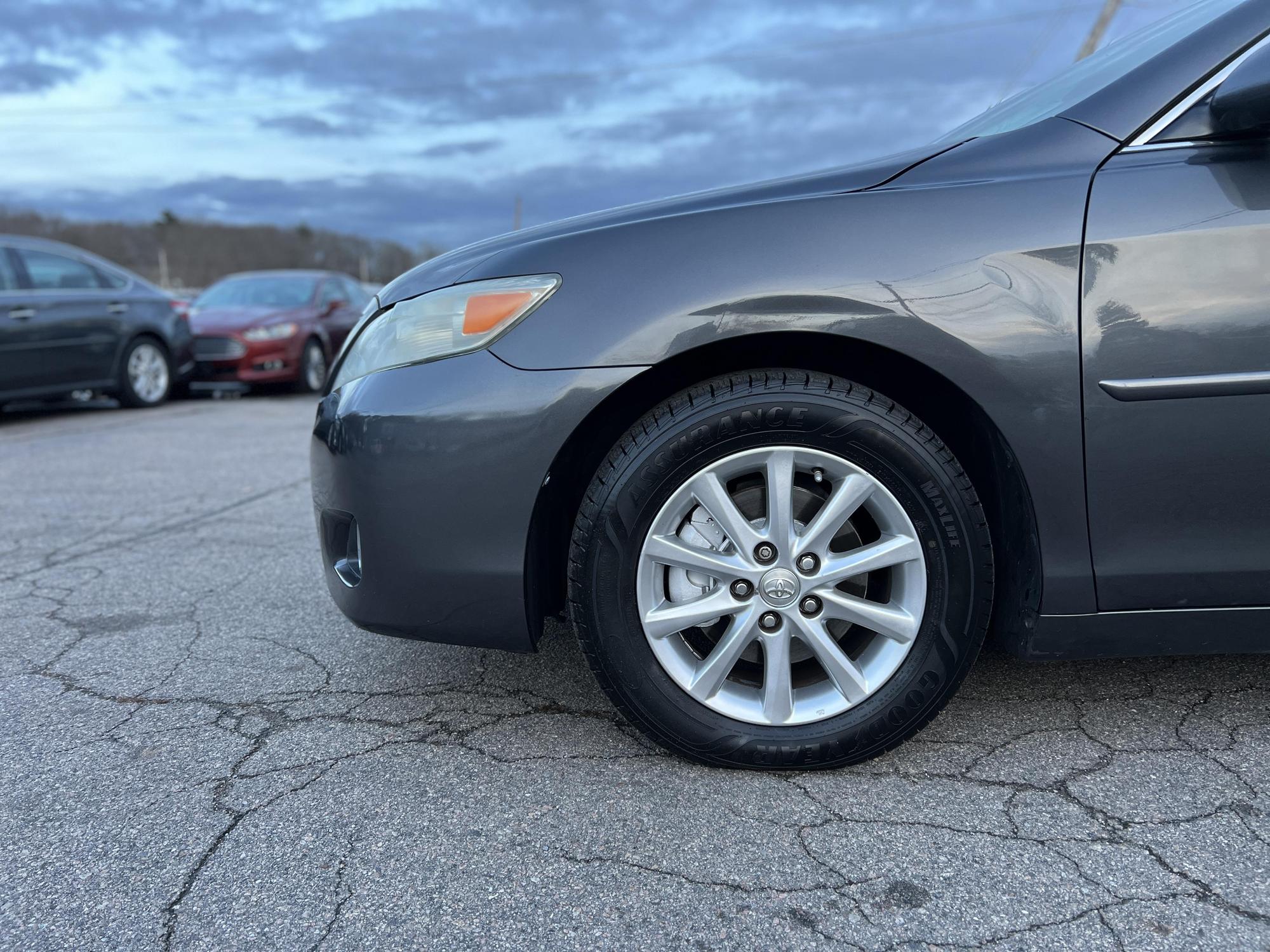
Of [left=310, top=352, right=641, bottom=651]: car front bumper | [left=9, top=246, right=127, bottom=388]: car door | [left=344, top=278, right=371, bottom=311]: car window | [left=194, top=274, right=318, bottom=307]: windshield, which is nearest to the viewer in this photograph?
[left=310, top=352, right=641, bottom=651]: car front bumper

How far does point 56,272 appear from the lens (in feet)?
27.0

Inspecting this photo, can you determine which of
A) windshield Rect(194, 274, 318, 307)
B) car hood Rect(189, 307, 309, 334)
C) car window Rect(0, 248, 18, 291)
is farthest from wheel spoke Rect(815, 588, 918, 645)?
windshield Rect(194, 274, 318, 307)

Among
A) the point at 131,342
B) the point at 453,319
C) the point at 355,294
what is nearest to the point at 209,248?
the point at 355,294

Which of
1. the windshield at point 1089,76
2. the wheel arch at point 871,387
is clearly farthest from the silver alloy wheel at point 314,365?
the windshield at point 1089,76

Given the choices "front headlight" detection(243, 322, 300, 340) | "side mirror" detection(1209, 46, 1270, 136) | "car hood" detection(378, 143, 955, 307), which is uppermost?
"front headlight" detection(243, 322, 300, 340)

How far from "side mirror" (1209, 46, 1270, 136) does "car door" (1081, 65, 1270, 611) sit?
0.05 metres

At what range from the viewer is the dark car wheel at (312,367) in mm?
10891

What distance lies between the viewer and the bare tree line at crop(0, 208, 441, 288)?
157 ft

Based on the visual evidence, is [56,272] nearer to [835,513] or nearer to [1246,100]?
[835,513]

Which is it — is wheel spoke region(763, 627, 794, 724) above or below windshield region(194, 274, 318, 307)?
below

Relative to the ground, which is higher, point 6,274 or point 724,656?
point 6,274

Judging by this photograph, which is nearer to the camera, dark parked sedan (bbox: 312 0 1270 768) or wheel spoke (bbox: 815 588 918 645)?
dark parked sedan (bbox: 312 0 1270 768)

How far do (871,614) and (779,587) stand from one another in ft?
0.64

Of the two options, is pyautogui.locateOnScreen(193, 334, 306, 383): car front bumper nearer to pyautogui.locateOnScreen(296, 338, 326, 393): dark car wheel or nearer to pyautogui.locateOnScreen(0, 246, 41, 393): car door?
pyautogui.locateOnScreen(296, 338, 326, 393): dark car wheel
